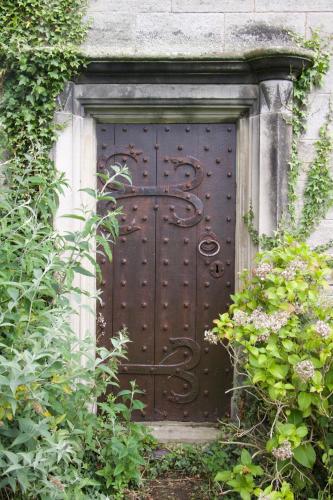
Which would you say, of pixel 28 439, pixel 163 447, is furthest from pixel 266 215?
pixel 28 439

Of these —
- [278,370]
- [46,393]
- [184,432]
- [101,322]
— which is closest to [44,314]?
[46,393]

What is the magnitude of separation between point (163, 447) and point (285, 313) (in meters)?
1.44

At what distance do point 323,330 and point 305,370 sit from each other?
219 millimetres

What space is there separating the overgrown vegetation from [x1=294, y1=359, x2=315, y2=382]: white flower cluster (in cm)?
90

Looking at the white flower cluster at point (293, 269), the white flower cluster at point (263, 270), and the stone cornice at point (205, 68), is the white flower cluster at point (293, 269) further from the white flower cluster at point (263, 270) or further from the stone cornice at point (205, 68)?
the stone cornice at point (205, 68)

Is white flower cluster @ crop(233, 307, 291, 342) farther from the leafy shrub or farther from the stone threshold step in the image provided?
the stone threshold step

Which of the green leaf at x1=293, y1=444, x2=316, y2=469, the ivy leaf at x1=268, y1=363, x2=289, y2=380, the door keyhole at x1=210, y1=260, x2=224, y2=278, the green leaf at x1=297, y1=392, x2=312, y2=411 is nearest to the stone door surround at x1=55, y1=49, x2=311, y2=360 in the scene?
the door keyhole at x1=210, y1=260, x2=224, y2=278

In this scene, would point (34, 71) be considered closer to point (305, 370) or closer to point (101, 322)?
point (101, 322)

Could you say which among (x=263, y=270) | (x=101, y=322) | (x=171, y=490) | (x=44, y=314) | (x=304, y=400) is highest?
(x=263, y=270)

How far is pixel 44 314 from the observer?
279 cm

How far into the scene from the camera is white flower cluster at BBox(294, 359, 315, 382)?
3006 millimetres

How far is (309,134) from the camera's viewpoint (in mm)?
4055

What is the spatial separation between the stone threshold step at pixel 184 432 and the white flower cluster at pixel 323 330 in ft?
4.41

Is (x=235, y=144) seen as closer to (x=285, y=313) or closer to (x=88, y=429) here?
(x=285, y=313)
